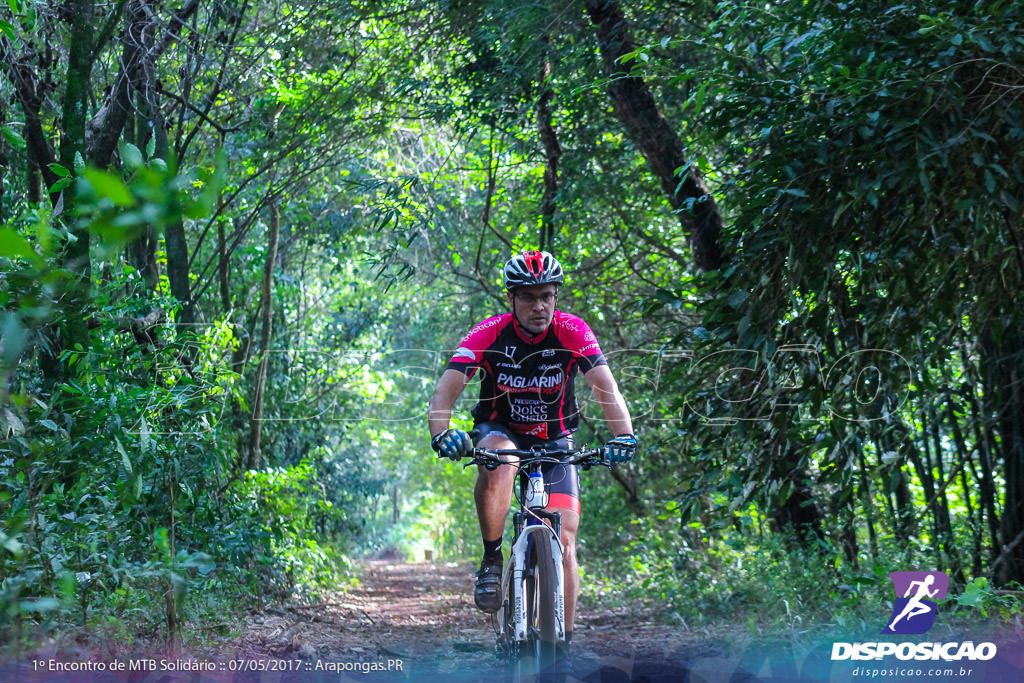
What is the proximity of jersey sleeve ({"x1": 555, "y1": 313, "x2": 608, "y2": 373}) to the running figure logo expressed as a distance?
2.19 meters

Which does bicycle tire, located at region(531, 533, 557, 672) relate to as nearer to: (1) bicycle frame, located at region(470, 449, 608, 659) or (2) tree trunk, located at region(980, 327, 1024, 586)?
(1) bicycle frame, located at region(470, 449, 608, 659)

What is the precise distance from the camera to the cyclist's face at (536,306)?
15.0ft

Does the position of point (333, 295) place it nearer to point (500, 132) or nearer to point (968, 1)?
point (500, 132)

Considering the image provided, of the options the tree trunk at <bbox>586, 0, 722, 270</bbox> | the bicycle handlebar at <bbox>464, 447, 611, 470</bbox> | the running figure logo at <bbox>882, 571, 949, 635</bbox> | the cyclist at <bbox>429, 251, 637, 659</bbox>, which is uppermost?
the tree trunk at <bbox>586, 0, 722, 270</bbox>

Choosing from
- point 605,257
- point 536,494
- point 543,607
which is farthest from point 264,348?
point 543,607

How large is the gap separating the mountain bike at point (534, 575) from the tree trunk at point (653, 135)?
3547 mm

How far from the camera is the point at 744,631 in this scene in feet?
19.5

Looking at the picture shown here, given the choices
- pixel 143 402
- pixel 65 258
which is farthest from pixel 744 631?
pixel 65 258

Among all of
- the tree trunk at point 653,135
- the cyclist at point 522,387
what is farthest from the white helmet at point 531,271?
the tree trunk at point 653,135

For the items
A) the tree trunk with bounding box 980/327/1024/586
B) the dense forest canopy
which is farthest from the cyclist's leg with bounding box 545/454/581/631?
the tree trunk with bounding box 980/327/1024/586

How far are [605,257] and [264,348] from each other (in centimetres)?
406

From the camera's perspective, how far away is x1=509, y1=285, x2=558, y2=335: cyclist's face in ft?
15.0

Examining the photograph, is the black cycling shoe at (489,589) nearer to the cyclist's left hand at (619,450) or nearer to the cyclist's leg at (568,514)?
the cyclist's leg at (568,514)

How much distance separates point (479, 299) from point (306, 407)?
9.71 feet
